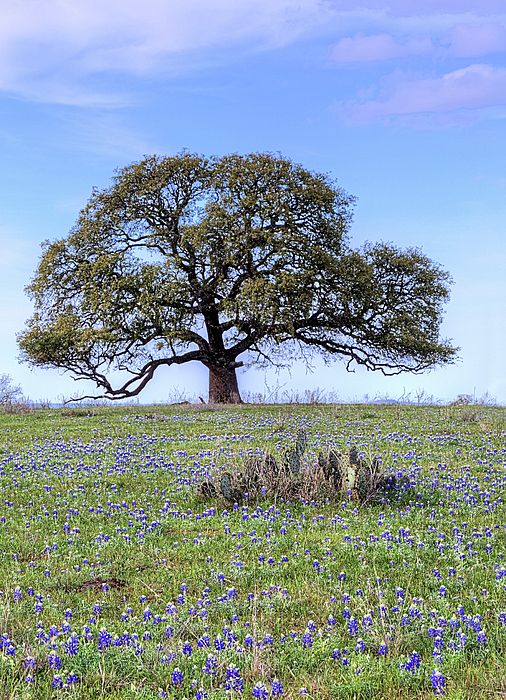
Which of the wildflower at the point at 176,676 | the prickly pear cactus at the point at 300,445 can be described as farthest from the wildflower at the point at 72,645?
the prickly pear cactus at the point at 300,445

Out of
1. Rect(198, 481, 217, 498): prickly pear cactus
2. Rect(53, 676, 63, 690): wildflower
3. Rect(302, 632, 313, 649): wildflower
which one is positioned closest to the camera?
Rect(53, 676, 63, 690): wildflower

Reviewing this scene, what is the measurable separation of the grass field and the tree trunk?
1881cm

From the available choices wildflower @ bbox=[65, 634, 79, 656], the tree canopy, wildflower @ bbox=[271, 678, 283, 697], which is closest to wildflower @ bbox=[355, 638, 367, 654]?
wildflower @ bbox=[271, 678, 283, 697]

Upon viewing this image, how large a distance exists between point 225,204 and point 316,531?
24073mm

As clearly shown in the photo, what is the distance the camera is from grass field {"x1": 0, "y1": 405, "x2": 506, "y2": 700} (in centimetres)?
519

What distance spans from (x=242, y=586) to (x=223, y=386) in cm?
2630

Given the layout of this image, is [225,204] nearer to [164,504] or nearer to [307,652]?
[164,504]

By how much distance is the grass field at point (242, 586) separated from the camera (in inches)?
204

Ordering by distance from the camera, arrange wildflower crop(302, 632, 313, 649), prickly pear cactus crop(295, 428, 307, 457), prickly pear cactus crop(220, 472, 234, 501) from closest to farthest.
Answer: wildflower crop(302, 632, 313, 649)
prickly pear cactus crop(220, 472, 234, 501)
prickly pear cactus crop(295, 428, 307, 457)

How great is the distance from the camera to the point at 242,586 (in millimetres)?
7113

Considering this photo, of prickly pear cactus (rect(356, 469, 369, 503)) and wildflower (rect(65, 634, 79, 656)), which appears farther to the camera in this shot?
prickly pear cactus (rect(356, 469, 369, 503))

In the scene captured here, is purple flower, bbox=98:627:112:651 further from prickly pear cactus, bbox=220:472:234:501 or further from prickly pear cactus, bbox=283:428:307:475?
prickly pear cactus, bbox=283:428:307:475

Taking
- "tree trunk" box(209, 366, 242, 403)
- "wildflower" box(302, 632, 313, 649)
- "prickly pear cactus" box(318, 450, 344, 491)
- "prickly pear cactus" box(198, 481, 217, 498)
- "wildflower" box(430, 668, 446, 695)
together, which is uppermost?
"tree trunk" box(209, 366, 242, 403)

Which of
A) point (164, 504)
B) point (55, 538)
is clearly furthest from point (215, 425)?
point (55, 538)
